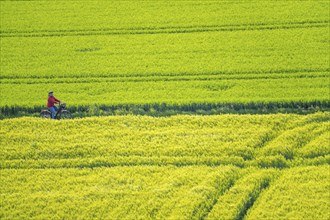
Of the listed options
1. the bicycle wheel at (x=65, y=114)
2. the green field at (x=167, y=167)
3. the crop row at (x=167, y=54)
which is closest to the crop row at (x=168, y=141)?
the green field at (x=167, y=167)

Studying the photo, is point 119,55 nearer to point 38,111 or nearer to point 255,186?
point 38,111

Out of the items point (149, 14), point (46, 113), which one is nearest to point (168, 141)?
point (46, 113)

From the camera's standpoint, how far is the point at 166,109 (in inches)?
872

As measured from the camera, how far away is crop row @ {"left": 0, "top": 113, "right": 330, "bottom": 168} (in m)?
18.7

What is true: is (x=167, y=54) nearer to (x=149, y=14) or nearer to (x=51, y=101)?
(x=149, y=14)

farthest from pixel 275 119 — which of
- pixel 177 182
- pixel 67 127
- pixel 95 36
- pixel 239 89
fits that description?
pixel 95 36

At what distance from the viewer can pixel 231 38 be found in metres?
27.0

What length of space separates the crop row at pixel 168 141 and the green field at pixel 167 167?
0.10 ft

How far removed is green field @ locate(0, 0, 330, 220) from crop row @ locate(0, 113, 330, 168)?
0.04 meters

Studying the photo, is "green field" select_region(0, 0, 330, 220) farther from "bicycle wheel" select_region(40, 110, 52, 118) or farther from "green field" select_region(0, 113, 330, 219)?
"bicycle wheel" select_region(40, 110, 52, 118)

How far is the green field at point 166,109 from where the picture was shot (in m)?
16.8

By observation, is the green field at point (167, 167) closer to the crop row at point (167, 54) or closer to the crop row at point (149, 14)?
the crop row at point (167, 54)

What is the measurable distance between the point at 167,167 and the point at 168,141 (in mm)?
1483

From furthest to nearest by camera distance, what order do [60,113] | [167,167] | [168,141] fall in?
[60,113] < [168,141] < [167,167]
